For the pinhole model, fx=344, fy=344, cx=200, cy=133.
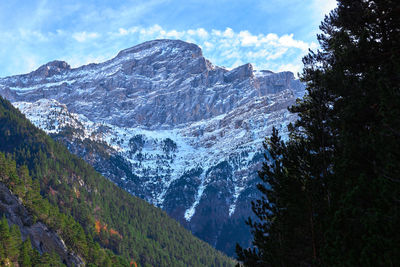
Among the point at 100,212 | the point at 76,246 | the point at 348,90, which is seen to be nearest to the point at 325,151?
the point at 348,90

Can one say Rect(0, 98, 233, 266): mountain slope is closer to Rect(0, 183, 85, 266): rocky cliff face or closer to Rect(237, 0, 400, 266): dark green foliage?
Rect(0, 183, 85, 266): rocky cliff face

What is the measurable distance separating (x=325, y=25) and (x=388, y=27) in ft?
28.0

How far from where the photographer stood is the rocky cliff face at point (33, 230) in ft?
296

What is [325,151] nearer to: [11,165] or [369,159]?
[369,159]

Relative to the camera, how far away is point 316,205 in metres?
16.5

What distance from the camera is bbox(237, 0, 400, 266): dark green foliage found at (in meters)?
9.58

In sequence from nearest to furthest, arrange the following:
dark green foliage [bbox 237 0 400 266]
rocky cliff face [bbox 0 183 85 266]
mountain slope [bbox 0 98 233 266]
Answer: dark green foliage [bbox 237 0 400 266] < rocky cliff face [bbox 0 183 85 266] < mountain slope [bbox 0 98 233 266]

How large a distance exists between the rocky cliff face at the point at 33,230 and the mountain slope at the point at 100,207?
1771 inches

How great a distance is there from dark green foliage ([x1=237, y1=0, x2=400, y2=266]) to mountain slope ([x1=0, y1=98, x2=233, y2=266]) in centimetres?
13315

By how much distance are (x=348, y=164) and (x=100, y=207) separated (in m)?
171

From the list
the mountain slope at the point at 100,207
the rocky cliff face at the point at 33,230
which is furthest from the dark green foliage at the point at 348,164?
the mountain slope at the point at 100,207

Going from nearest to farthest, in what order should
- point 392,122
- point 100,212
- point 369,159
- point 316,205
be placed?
point 392,122
point 369,159
point 316,205
point 100,212

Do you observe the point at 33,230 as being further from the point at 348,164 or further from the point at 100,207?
the point at 348,164

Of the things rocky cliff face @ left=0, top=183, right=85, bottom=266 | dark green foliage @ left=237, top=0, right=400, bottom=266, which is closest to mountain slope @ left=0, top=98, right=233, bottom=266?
rocky cliff face @ left=0, top=183, right=85, bottom=266
